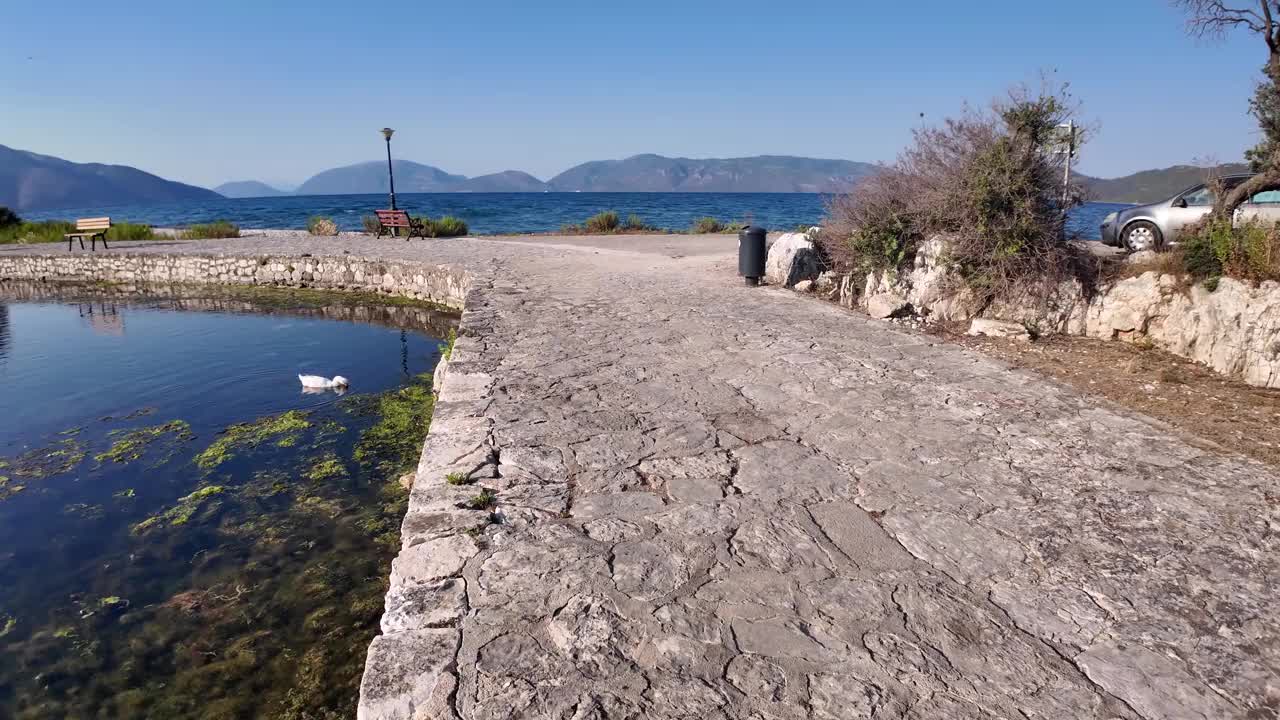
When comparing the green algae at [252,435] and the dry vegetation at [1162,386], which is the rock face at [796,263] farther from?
the green algae at [252,435]

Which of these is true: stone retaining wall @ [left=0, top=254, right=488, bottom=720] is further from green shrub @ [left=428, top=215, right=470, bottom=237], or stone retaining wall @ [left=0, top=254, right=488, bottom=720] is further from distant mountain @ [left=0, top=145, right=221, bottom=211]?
distant mountain @ [left=0, top=145, right=221, bottom=211]

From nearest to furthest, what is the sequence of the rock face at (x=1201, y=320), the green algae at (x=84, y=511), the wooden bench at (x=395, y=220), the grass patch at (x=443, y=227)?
the green algae at (x=84, y=511) < the rock face at (x=1201, y=320) < the wooden bench at (x=395, y=220) < the grass patch at (x=443, y=227)

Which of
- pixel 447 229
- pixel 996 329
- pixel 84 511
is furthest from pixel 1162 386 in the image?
pixel 447 229

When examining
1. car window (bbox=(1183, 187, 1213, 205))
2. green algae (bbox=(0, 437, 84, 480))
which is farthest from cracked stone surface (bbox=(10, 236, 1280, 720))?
car window (bbox=(1183, 187, 1213, 205))

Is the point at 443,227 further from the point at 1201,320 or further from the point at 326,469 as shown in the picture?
the point at 1201,320

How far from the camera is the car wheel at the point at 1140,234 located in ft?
33.8

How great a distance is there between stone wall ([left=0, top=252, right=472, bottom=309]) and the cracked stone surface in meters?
8.91

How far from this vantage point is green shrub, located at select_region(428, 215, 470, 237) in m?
20.7

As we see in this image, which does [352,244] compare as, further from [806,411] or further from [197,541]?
[806,411]

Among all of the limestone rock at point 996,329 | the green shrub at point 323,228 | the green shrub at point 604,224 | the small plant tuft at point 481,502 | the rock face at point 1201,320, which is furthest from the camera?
the green shrub at point 604,224

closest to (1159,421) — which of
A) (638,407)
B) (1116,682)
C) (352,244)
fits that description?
(1116,682)

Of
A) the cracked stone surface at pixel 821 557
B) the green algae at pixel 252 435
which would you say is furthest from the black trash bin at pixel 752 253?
the green algae at pixel 252 435

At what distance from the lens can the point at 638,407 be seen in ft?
16.1

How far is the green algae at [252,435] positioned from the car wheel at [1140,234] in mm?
11296
